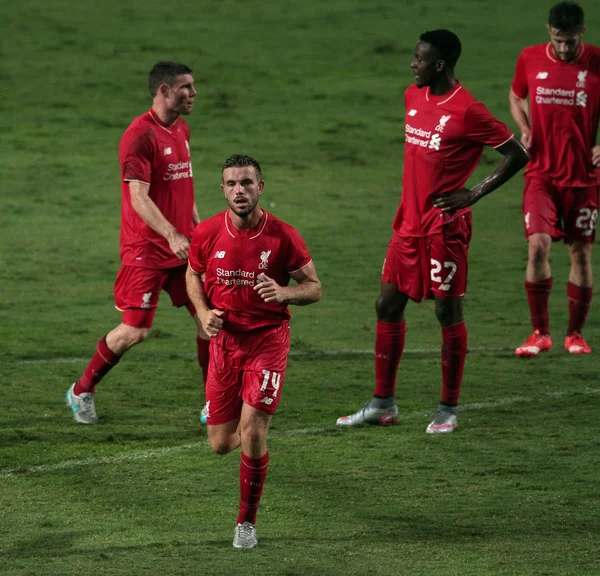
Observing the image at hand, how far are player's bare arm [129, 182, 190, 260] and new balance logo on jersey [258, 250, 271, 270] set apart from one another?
1.34 metres

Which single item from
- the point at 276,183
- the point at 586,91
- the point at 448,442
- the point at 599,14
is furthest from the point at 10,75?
the point at 448,442

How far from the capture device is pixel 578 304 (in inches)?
359

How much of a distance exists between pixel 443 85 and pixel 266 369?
235cm

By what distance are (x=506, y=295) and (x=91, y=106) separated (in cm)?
801

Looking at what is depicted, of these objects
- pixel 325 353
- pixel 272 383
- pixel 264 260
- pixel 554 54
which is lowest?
pixel 325 353

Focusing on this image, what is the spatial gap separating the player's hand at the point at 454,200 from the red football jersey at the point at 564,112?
1987 millimetres

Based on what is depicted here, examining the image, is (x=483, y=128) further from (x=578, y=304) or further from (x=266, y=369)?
(x=578, y=304)

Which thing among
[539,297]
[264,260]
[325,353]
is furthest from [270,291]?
[539,297]

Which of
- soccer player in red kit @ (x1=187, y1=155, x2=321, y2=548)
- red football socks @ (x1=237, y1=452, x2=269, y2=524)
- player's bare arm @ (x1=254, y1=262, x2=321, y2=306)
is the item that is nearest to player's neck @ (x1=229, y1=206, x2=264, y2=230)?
soccer player in red kit @ (x1=187, y1=155, x2=321, y2=548)

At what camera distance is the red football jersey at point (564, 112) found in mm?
8797

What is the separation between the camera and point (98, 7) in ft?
67.3

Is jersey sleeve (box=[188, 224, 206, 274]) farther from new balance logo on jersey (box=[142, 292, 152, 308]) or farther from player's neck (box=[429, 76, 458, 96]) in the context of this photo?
player's neck (box=[429, 76, 458, 96])

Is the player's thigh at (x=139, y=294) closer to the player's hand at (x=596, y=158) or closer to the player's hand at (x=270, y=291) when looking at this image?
the player's hand at (x=270, y=291)

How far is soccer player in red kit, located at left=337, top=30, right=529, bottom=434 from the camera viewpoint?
7070 millimetres
